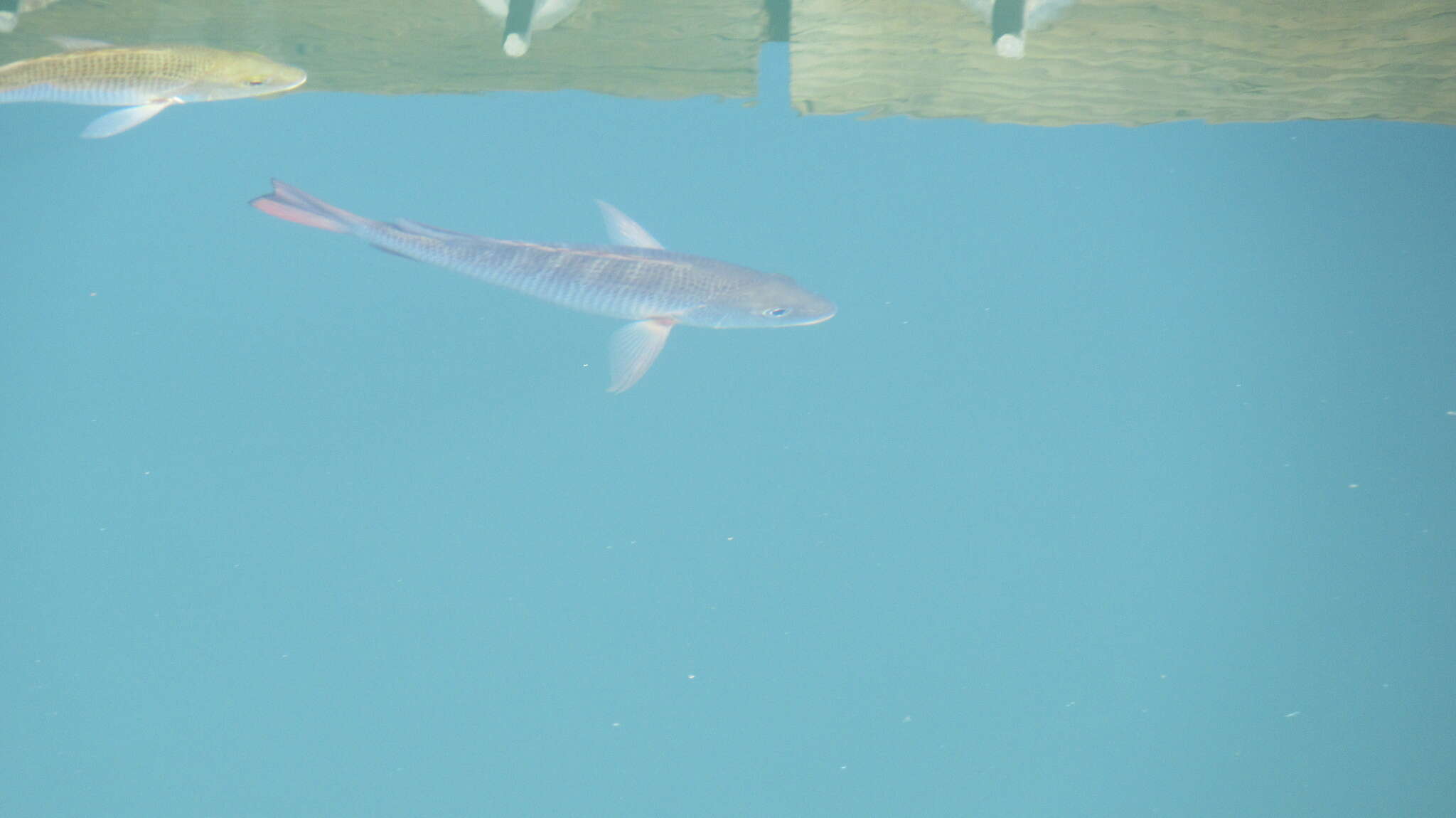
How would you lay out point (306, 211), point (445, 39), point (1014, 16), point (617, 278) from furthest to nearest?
1. point (445, 39)
2. point (1014, 16)
3. point (617, 278)
4. point (306, 211)

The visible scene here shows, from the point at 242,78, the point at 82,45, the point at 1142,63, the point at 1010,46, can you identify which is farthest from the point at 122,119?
the point at 1142,63

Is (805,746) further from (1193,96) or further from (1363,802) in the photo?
(1193,96)

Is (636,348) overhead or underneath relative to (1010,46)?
underneath

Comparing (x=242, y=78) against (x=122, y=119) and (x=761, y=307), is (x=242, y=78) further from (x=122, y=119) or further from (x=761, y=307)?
(x=761, y=307)

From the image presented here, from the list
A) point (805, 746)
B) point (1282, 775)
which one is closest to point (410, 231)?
point (805, 746)

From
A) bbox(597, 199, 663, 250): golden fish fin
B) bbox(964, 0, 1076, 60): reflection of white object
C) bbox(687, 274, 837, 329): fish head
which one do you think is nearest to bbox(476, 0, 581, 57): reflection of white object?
bbox(597, 199, 663, 250): golden fish fin

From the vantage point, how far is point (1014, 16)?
384 cm

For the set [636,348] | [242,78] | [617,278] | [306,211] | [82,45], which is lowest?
[636,348]

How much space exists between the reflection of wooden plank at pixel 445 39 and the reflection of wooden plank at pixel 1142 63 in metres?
0.48

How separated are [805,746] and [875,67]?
4.40m

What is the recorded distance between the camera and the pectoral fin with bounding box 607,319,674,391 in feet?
13.1

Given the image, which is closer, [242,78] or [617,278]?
[242,78]

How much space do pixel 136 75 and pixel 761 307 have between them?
107 inches

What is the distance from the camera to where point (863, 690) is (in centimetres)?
572
